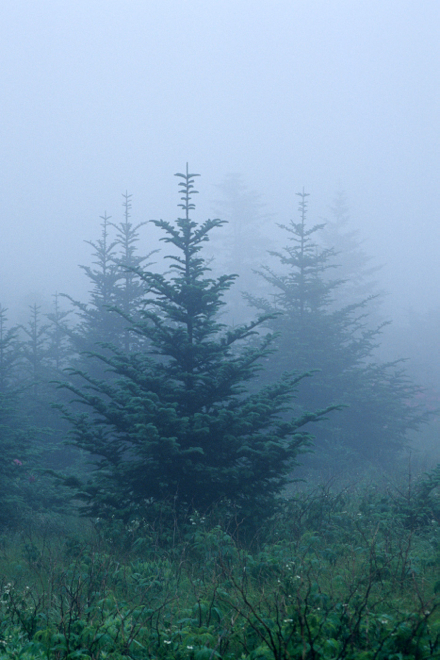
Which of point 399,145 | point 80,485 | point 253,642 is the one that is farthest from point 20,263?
point 399,145

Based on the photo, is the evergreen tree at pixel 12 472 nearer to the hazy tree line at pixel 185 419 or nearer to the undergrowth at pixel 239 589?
the hazy tree line at pixel 185 419

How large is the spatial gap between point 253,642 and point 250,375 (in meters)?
5.84

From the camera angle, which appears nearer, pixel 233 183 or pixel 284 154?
pixel 233 183

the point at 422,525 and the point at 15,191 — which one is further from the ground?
the point at 15,191

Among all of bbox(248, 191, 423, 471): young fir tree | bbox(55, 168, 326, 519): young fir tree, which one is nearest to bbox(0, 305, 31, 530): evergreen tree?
bbox(55, 168, 326, 519): young fir tree

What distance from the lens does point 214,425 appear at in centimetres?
953

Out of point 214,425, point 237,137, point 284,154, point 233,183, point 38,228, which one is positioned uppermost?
point 237,137

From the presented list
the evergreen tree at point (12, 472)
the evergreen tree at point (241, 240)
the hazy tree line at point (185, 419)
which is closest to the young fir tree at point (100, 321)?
the hazy tree line at point (185, 419)

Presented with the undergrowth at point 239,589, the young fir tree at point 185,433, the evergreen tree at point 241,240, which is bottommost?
the undergrowth at point 239,589

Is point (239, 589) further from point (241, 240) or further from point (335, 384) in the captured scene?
point (241, 240)

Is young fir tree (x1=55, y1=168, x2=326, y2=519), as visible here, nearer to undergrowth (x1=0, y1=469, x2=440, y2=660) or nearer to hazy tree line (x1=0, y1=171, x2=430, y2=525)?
hazy tree line (x1=0, y1=171, x2=430, y2=525)

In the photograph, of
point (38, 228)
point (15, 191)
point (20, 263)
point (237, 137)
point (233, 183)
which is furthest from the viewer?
point (237, 137)

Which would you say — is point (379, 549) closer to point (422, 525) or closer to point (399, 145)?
point (422, 525)

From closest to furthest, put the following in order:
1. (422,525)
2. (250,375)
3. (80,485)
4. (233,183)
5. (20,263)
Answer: (422,525), (80,485), (250,375), (233,183), (20,263)
